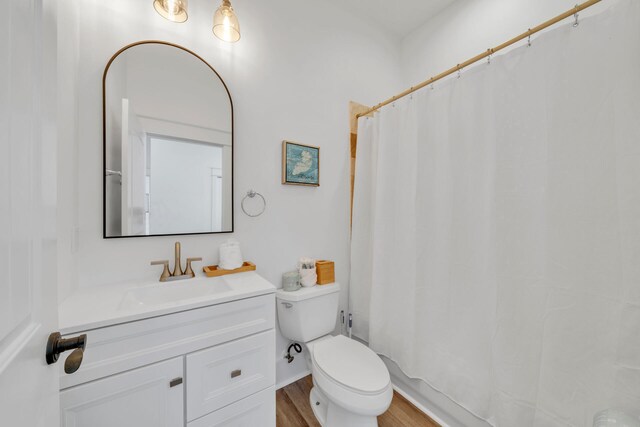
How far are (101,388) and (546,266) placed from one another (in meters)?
1.73

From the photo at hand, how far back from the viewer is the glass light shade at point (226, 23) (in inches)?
48.2

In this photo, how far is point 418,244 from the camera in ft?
5.08

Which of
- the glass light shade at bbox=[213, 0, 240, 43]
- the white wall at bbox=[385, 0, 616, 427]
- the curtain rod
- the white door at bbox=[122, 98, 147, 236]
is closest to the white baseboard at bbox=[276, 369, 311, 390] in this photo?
the white wall at bbox=[385, 0, 616, 427]

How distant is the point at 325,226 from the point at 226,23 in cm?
134

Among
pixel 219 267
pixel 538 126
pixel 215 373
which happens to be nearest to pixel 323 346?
pixel 215 373

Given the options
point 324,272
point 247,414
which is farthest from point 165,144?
point 247,414

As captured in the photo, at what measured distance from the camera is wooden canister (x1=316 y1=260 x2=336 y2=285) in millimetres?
1699

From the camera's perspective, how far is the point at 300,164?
175cm

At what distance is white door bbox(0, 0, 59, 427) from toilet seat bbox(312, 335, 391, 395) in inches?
39.9

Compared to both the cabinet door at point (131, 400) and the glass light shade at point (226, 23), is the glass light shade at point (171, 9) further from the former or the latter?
the cabinet door at point (131, 400)

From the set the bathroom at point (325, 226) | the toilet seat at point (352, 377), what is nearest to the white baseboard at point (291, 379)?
the bathroom at point (325, 226)

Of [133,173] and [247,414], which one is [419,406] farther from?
[133,173]

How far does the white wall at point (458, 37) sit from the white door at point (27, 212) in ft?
5.36

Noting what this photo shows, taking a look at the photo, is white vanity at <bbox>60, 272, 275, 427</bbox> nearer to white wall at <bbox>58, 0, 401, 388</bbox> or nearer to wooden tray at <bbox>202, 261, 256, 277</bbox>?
wooden tray at <bbox>202, 261, 256, 277</bbox>
